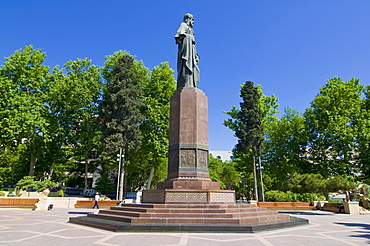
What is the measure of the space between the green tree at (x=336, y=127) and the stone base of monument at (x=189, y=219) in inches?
790

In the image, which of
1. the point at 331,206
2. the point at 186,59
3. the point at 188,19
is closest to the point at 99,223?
the point at 186,59

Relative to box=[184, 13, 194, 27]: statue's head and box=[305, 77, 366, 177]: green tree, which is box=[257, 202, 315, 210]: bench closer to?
box=[305, 77, 366, 177]: green tree

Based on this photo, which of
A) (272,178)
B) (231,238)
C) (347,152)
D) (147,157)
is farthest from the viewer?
(272,178)

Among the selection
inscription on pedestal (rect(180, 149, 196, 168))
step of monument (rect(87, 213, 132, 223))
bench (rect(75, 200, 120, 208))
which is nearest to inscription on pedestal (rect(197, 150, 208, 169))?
inscription on pedestal (rect(180, 149, 196, 168))

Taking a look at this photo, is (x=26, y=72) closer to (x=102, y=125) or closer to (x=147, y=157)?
(x=102, y=125)

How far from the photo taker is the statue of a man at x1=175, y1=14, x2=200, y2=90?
12883 mm

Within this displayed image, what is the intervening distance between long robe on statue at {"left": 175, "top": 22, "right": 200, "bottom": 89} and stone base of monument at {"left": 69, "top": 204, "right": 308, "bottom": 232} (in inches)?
242

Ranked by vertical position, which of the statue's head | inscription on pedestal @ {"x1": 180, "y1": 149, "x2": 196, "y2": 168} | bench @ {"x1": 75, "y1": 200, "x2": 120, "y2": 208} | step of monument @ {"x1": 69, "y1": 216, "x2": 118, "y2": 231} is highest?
the statue's head

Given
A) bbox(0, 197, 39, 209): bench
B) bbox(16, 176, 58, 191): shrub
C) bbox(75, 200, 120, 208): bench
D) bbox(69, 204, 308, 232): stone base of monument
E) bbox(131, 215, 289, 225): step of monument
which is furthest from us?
bbox(16, 176, 58, 191): shrub

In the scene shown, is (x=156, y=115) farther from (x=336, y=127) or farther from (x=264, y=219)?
(x=264, y=219)

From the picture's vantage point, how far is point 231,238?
7027 millimetres

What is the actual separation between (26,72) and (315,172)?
3360 cm

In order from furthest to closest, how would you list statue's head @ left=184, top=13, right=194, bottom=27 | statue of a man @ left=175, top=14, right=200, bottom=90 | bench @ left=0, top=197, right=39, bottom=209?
bench @ left=0, top=197, right=39, bottom=209 → statue's head @ left=184, top=13, right=194, bottom=27 → statue of a man @ left=175, top=14, right=200, bottom=90

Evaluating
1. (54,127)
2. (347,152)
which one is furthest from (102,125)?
(347,152)
